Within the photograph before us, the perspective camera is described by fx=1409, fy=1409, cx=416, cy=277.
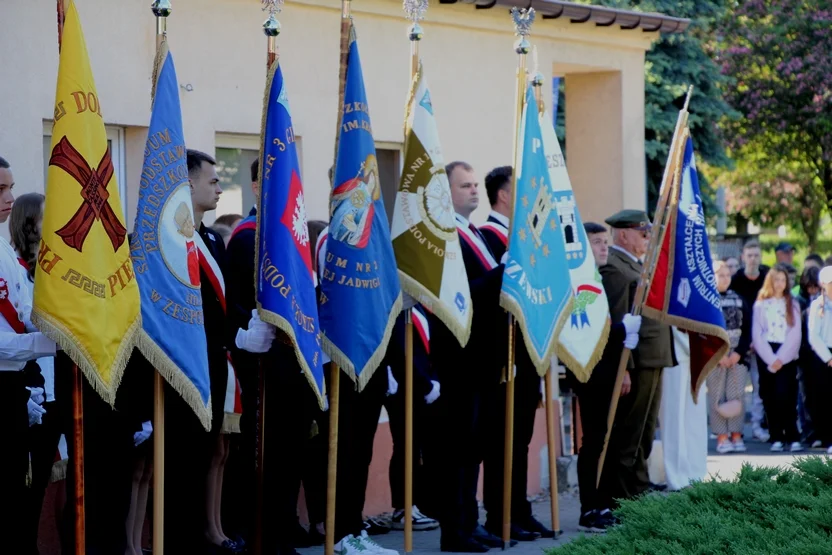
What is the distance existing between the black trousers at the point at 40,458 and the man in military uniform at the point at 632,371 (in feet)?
13.2

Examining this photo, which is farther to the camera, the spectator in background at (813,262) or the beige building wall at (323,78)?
the spectator in background at (813,262)

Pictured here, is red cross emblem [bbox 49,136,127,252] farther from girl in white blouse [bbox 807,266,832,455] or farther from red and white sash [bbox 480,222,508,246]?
girl in white blouse [bbox 807,266,832,455]

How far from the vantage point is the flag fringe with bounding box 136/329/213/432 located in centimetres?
653

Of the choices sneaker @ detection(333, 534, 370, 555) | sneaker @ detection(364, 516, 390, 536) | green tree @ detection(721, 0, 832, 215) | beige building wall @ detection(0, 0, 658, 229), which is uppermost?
green tree @ detection(721, 0, 832, 215)

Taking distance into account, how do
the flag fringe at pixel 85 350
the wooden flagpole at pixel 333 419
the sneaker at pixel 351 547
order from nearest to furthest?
the flag fringe at pixel 85 350, the wooden flagpole at pixel 333 419, the sneaker at pixel 351 547

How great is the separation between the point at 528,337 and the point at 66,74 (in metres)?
3.52

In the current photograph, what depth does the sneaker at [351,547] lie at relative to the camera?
7961 millimetres

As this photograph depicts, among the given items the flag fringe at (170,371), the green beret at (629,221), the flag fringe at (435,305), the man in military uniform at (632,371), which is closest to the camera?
the flag fringe at (170,371)

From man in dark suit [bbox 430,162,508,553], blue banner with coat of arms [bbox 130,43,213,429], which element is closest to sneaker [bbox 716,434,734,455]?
man in dark suit [bbox 430,162,508,553]

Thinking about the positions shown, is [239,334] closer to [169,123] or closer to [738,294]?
[169,123]

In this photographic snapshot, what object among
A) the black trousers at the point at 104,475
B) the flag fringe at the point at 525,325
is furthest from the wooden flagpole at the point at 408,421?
the black trousers at the point at 104,475

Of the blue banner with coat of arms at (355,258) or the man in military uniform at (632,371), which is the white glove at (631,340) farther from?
the blue banner with coat of arms at (355,258)

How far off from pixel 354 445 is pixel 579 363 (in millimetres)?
1688

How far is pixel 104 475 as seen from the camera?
7.00m
